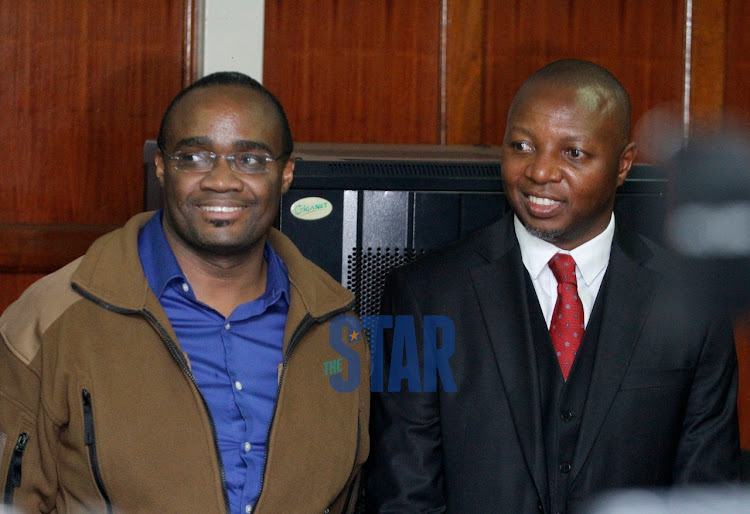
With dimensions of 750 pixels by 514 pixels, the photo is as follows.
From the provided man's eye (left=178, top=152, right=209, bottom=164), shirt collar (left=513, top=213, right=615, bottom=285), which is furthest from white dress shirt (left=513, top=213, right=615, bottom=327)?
man's eye (left=178, top=152, right=209, bottom=164)

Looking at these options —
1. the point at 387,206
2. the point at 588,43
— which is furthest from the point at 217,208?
the point at 588,43

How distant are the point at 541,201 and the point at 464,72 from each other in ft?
5.29

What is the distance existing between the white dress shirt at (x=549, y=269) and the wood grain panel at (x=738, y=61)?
73.7 inches

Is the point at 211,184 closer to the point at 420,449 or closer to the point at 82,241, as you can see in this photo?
the point at 420,449

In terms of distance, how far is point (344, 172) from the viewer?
176cm

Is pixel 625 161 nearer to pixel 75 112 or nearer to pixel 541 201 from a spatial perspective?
pixel 541 201

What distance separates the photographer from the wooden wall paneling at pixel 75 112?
299cm

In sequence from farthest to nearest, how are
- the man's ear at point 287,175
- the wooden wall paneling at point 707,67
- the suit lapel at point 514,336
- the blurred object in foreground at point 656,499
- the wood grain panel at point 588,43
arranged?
the wooden wall paneling at point 707,67 < the wood grain panel at point 588,43 < the man's ear at point 287,175 < the suit lapel at point 514,336 < the blurred object in foreground at point 656,499

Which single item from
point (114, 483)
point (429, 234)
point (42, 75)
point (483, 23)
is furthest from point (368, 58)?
point (114, 483)

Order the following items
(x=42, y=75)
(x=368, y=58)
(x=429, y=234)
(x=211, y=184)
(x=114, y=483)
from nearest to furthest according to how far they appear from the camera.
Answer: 1. (x=114, y=483)
2. (x=211, y=184)
3. (x=429, y=234)
4. (x=42, y=75)
5. (x=368, y=58)

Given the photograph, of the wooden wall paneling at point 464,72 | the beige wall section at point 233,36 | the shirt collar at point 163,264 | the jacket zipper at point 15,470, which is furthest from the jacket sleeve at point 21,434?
the wooden wall paneling at point 464,72

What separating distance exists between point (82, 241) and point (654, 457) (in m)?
1.93

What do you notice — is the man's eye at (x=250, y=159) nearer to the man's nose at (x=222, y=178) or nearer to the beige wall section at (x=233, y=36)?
the man's nose at (x=222, y=178)

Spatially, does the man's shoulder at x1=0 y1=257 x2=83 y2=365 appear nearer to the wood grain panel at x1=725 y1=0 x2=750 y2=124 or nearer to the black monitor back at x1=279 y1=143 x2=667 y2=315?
the black monitor back at x1=279 y1=143 x2=667 y2=315
